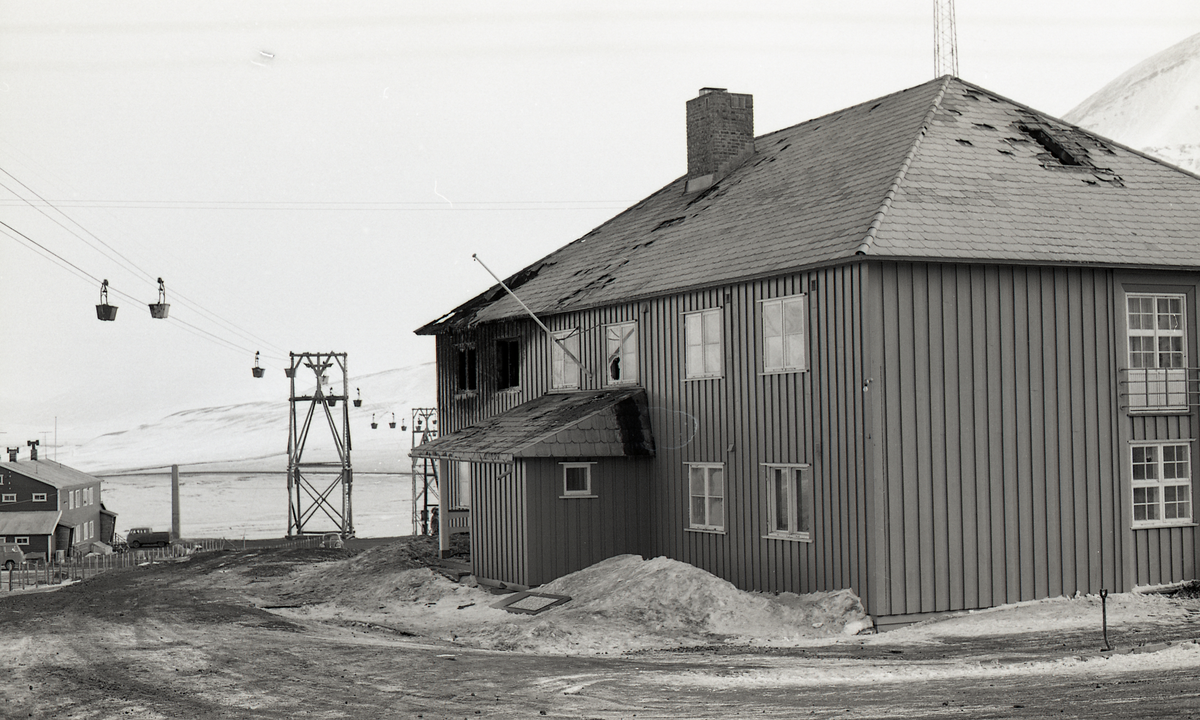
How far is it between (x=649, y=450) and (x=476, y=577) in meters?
5.30

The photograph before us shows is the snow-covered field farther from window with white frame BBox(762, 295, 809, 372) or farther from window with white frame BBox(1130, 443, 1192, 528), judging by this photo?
window with white frame BBox(1130, 443, 1192, 528)

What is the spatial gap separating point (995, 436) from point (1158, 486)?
12.7ft

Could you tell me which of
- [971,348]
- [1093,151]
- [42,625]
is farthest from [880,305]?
[42,625]

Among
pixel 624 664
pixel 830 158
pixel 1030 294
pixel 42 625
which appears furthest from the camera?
pixel 830 158

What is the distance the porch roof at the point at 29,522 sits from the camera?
83250mm

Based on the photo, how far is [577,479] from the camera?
26484 mm

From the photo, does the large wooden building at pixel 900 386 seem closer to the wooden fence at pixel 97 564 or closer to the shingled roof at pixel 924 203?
the shingled roof at pixel 924 203

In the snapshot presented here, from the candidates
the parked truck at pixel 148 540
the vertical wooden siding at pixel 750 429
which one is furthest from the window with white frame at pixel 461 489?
the parked truck at pixel 148 540

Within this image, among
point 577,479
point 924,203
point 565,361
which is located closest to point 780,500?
point 577,479

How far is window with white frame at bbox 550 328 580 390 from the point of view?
96.8 feet

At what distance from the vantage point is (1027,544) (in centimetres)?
2144

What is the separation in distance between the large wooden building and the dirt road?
252 cm

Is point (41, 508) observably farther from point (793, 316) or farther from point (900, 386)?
point (900, 386)

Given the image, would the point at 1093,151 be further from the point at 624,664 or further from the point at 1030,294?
the point at 624,664
